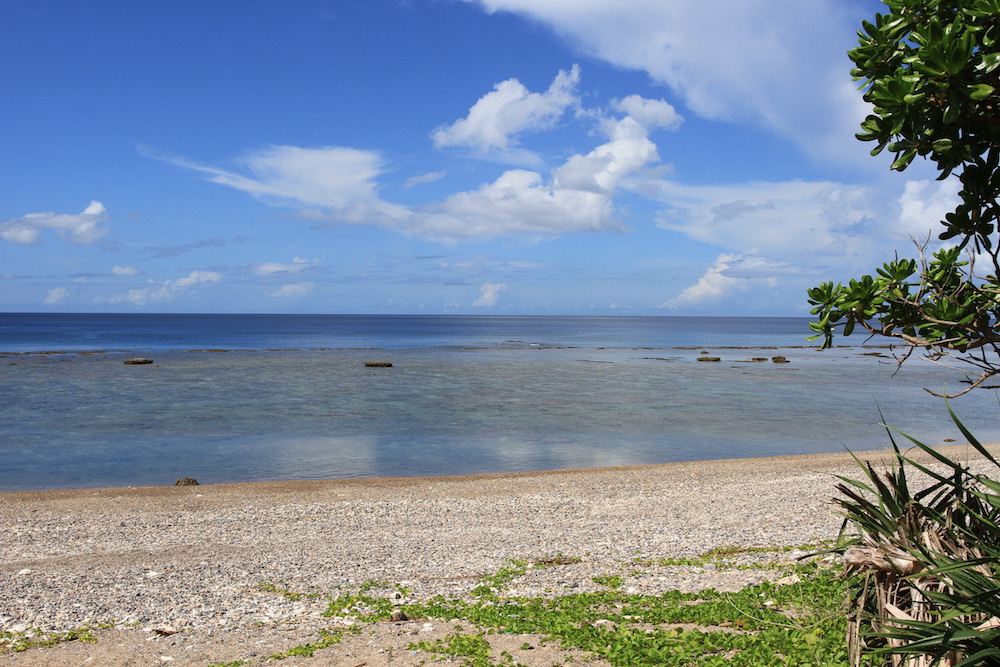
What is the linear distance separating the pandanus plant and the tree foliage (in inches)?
22.9

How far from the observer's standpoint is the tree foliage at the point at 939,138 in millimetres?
3271

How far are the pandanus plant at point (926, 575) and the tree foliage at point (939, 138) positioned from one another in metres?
0.58

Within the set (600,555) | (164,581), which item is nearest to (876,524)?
(600,555)

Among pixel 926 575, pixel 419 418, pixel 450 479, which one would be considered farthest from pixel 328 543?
pixel 419 418

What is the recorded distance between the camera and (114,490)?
16.2 meters

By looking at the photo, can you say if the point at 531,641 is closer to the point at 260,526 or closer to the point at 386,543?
the point at 386,543

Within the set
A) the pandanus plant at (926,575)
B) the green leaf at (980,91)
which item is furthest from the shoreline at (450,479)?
the green leaf at (980,91)

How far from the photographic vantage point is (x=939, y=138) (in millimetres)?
3658

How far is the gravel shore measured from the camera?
7418 millimetres

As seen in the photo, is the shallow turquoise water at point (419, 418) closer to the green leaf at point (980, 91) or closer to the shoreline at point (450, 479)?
the shoreline at point (450, 479)

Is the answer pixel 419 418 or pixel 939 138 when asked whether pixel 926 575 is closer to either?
pixel 939 138

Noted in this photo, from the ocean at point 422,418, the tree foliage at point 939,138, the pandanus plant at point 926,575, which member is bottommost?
the ocean at point 422,418

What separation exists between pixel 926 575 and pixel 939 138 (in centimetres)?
235

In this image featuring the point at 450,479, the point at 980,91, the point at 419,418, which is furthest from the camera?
the point at 419,418
